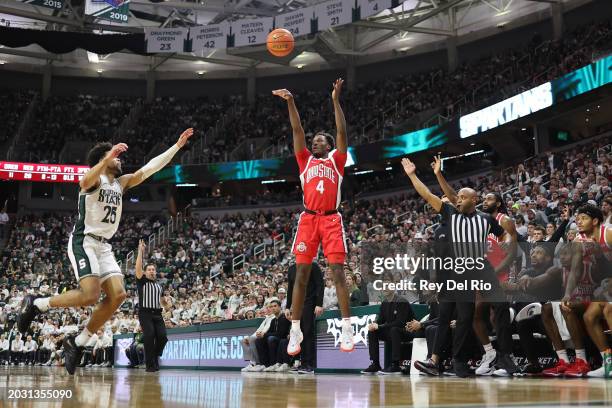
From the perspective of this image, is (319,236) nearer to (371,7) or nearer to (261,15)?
(371,7)

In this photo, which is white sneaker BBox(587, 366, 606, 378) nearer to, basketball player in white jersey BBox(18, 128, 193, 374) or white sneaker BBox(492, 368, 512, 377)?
white sneaker BBox(492, 368, 512, 377)

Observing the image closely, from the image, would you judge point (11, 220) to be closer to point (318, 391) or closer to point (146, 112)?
point (146, 112)

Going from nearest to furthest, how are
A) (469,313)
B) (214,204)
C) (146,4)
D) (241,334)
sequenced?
(469,313) < (241,334) < (146,4) < (214,204)

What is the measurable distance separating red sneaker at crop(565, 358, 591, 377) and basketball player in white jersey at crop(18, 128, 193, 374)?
4.83 meters

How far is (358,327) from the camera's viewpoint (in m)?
10.6

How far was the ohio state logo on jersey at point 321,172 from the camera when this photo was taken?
22.7ft

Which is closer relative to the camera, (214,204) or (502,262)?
(502,262)

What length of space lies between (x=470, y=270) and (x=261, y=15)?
2711cm

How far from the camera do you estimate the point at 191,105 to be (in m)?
41.3

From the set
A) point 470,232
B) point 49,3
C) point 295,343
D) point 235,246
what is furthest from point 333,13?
point 295,343

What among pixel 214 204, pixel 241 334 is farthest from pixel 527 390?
pixel 214 204

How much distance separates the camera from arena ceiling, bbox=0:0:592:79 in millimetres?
32094

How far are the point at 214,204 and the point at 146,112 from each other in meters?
7.83

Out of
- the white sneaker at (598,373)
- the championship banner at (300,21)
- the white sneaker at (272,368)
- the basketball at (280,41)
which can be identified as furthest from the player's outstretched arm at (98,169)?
the championship banner at (300,21)
